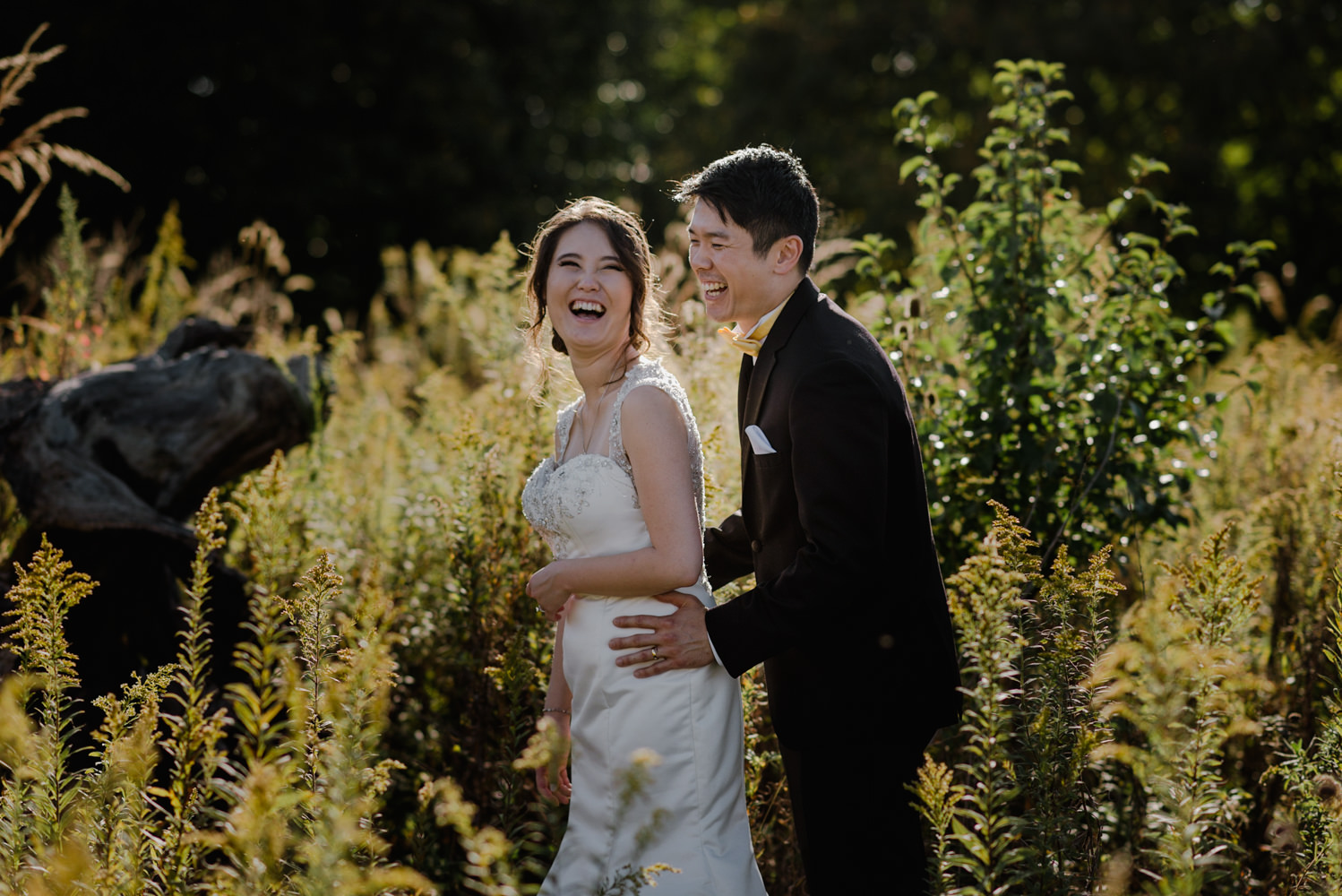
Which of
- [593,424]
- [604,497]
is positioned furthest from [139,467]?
[604,497]

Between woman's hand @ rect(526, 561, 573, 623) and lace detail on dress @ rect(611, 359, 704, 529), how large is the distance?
28 cm

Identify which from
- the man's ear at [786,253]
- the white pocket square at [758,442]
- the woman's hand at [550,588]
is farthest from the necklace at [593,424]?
the man's ear at [786,253]

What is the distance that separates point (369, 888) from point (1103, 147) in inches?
756

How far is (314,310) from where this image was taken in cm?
1565

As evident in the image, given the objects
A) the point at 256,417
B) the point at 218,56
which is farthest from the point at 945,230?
the point at 218,56

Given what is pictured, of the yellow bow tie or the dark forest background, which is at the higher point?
the dark forest background

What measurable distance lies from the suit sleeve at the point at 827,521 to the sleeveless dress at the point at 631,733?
245 mm

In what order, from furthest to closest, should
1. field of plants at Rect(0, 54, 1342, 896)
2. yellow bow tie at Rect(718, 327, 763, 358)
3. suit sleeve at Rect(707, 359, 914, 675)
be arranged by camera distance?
yellow bow tie at Rect(718, 327, 763, 358) → suit sleeve at Rect(707, 359, 914, 675) → field of plants at Rect(0, 54, 1342, 896)

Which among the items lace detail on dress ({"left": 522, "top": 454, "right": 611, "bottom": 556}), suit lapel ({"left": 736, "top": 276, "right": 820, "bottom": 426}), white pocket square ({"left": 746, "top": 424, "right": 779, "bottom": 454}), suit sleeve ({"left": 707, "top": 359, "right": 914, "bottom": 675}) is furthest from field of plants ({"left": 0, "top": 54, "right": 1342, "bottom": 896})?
suit lapel ({"left": 736, "top": 276, "right": 820, "bottom": 426})

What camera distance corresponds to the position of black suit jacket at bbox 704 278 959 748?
7.57 ft

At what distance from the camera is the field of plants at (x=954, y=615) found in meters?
1.98

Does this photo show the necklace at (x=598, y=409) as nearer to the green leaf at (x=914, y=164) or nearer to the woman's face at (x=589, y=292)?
the woman's face at (x=589, y=292)

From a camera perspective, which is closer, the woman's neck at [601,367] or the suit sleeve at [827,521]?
the suit sleeve at [827,521]

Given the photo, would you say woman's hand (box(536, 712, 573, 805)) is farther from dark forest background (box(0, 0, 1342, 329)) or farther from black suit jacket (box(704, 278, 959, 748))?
dark forest background (box(0, 0, 1342, 329))
